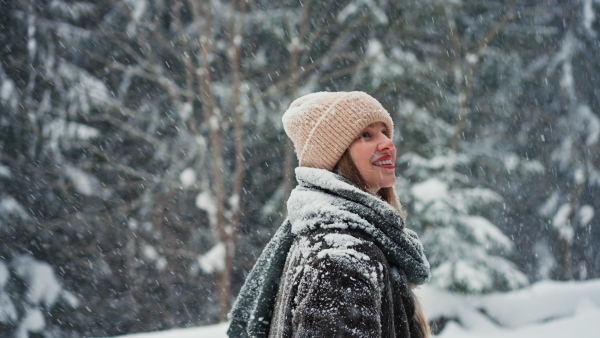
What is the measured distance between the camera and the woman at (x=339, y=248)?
4.20 ft

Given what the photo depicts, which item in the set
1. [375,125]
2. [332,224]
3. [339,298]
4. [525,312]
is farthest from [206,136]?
[339,298]

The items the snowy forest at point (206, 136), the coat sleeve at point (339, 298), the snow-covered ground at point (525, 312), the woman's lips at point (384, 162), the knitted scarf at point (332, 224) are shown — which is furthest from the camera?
the snowy forest at point (206, 136)

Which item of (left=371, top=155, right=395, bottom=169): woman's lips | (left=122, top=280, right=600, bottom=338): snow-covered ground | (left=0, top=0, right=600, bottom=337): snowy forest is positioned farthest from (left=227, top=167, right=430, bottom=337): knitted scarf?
(left=0, top=0, right=600, bottom=337): snowy forest

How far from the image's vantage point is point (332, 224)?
140 cm

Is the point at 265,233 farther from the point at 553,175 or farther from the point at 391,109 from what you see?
the point at 553,175

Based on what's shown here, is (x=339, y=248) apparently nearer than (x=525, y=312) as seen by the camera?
Yes

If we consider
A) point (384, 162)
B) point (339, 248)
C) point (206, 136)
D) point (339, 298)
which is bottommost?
point (339, 298)

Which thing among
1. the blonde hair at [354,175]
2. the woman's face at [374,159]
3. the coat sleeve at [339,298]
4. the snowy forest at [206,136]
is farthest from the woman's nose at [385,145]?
the snowy forest at [206,136]

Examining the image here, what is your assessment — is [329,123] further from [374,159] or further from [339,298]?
[339,298]

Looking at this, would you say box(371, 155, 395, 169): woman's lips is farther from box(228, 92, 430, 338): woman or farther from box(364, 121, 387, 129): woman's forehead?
box(364, 121, 387, 129): woman's forehead

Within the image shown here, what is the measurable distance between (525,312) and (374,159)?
6004 millimetres

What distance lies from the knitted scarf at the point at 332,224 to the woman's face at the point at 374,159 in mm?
90

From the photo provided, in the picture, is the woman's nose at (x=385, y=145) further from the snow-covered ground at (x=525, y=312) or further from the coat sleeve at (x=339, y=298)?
the snow-covered ground at (x=525, y=312)

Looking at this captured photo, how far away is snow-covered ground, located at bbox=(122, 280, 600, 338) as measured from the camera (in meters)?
6.34
